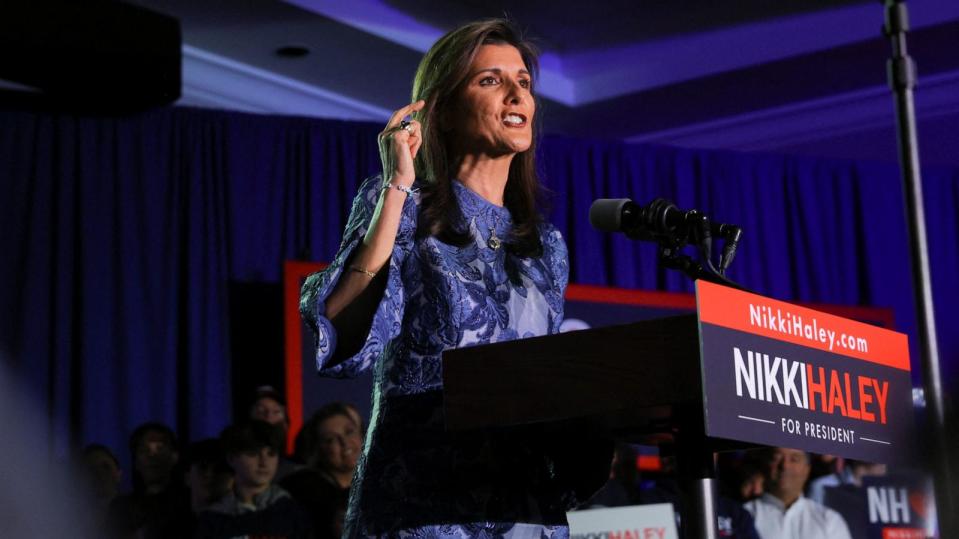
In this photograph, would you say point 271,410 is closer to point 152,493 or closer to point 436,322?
point 152,493

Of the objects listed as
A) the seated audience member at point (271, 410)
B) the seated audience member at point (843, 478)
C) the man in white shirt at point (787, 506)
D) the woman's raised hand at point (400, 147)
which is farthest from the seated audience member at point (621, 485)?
the woman's raised hand at point (400, 147)

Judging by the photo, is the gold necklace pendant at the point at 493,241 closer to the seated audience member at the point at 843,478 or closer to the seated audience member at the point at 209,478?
the seated audience member at the point at 209,478

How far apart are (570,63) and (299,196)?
205 centimetres

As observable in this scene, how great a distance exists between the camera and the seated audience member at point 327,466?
16.2 feet

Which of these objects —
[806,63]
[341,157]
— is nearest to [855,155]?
[806,63]

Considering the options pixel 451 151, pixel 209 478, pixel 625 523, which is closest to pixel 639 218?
pixel 451 151

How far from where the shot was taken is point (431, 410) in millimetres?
1751

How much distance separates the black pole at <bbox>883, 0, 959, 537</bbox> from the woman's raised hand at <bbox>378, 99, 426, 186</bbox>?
25.2 inches

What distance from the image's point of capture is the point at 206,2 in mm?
6688

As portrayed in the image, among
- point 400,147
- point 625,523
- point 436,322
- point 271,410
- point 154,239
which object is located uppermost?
point 154,239

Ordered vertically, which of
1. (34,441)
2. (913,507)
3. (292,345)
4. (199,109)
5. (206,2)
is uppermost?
(206,2)

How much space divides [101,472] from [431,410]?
4.55 m

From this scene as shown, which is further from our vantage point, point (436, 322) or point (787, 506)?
point (787, 506)

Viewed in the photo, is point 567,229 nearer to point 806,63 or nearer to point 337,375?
point 806,63
